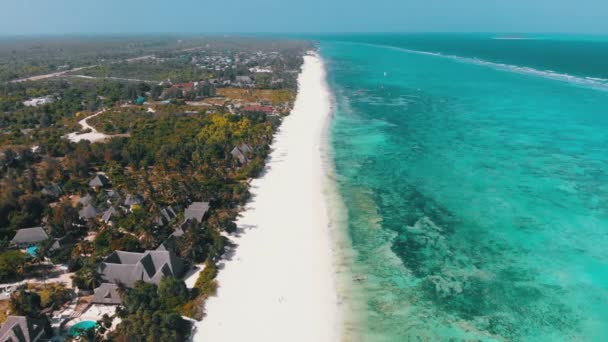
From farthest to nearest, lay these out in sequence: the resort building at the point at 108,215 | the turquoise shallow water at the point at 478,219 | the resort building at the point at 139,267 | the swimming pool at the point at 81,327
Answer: the resort building at the point at 108,215 → the resort building at the point at 139,267 → the turquoise shallow water at the point at 478,219 → the swimming pool at the point at 81,327

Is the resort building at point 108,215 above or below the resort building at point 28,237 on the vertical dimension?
above

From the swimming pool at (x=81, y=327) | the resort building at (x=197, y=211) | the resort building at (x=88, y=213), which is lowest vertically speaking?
the swimming pool at (x=81, y=327)

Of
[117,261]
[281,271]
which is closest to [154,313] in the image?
[117,261]

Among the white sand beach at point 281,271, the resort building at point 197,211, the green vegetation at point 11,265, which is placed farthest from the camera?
the resort building at point 197,211

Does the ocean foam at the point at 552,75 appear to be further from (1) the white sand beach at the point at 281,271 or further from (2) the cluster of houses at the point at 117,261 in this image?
(2) the cluster of houses at the point at 117,261

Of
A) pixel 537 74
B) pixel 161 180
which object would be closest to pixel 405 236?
pixel 161 180

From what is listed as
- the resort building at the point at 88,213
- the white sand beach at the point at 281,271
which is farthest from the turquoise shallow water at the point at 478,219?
the resort building at the point at 88,213

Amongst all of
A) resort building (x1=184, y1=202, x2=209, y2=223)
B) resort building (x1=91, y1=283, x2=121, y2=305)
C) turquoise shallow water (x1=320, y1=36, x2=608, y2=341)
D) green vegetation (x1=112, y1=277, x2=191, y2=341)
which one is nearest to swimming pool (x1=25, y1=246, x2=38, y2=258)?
resort building (x1=91, y1=283, x2=121, y2=305)
